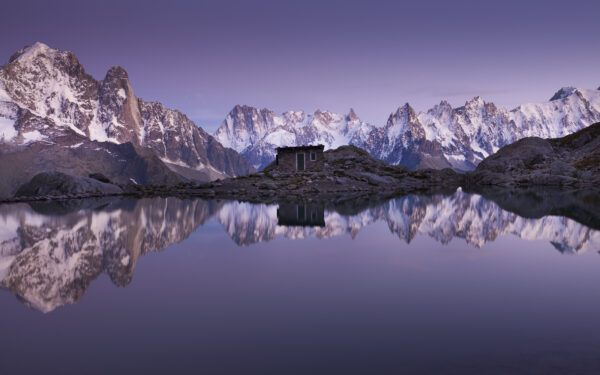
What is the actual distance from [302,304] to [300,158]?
73.4m

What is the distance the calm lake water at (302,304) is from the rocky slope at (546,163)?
72.3m

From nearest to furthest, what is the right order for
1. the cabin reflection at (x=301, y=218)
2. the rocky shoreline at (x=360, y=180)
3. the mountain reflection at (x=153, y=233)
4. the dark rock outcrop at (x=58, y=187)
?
1. the mountain reflection at (x=153, y=233)
2. the cabin reflection at (x=301, y=218)
3. the dark rock outcrop at (x=58, y=187)
4. the rocky shoreline at (x=360, y=180)

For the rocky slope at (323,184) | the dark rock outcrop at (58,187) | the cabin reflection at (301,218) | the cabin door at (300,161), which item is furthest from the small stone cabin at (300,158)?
the cabin reflection at (301,218)

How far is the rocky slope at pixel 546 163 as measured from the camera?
84438mm

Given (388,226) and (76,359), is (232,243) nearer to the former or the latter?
(388,226)

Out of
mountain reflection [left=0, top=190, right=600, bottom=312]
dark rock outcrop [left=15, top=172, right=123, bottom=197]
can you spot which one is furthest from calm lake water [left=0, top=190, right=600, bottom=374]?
dark rock outcrop [left=15, top=172, right=123, bottom=197]

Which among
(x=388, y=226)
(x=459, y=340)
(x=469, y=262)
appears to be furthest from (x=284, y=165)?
(x=459, y=340)

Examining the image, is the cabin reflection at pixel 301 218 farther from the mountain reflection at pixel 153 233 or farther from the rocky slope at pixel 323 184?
the rocky slope at pixel 323 184

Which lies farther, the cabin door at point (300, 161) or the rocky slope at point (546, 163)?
the rocky slope at point (546, 163)

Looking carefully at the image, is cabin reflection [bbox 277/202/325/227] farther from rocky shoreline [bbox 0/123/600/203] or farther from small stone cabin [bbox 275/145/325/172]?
small stone cabin [bbox 275/145/325/172]

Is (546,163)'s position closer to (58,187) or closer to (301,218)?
(301,218)

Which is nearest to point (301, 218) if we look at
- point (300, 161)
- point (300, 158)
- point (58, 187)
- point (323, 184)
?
point (323, 184)

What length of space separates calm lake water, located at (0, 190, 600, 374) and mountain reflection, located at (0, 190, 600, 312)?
141 millimetres

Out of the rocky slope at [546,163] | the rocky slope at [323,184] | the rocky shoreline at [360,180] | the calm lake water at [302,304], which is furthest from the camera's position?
the rocky slope at [546,163]
